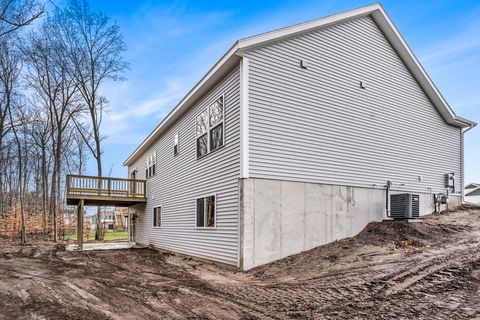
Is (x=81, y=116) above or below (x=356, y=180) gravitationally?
above

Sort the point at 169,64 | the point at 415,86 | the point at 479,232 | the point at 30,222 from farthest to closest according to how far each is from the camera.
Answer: the point at 30,222, the point at 169,64, the point at 415,86, the point at 479,232

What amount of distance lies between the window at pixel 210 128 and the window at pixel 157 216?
6.06m

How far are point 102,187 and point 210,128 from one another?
28.6ft

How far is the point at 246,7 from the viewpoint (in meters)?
14.4

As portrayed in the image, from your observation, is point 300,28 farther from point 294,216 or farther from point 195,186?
point 195,186

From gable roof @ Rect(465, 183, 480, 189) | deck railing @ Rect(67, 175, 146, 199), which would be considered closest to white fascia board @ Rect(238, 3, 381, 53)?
deck railing @ Rect(67, 175, 146, 199)

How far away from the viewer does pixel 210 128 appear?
38.3 ft

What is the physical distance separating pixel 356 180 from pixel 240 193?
4372 mm

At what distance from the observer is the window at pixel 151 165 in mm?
19087

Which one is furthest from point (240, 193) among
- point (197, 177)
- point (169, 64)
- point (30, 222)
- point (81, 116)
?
point (30, 222)

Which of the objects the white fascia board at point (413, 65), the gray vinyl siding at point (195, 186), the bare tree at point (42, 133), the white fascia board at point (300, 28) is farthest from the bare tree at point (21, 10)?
the bare tree at point (42, 133)

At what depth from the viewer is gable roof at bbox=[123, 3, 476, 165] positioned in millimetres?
9641

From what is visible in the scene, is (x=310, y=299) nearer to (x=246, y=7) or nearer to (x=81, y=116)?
(x=246, y=7)

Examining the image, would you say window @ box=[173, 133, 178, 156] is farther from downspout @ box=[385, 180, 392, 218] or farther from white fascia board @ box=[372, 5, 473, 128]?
white fascia board @ box=[372, 5, 473, 128]
